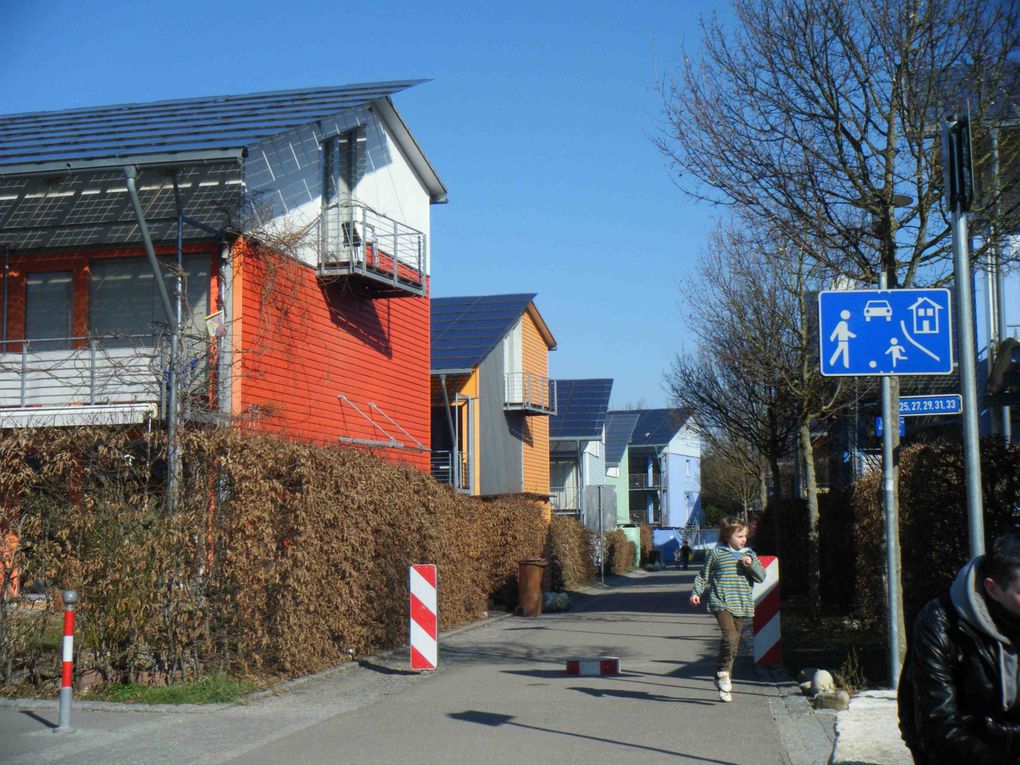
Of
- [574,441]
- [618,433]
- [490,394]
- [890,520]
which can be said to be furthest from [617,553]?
[890,520]

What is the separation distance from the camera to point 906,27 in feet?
35.4

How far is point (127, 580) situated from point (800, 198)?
738 cm

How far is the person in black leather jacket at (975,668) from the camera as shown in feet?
11.9

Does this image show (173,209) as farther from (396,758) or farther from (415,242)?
(396,758)

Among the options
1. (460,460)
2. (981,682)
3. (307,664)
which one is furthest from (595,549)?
(981,682)

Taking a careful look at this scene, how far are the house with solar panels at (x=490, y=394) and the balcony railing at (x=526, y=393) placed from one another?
0.11 ft

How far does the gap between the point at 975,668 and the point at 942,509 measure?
699cm

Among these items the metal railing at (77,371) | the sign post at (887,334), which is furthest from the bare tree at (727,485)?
the sign post at (887,334)

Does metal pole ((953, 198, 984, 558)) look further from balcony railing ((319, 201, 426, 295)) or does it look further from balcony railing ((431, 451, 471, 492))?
balcony railing ((431, 451, 471, 492))

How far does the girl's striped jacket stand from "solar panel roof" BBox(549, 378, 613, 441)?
3992cm

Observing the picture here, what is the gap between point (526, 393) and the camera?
40.5m

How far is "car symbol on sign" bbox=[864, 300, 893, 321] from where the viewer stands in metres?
9.12

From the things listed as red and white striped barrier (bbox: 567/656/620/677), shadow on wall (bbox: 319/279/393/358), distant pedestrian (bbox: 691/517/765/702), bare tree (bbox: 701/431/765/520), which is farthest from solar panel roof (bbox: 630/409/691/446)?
distant pedestrian (bbox: 691/517/765/702)

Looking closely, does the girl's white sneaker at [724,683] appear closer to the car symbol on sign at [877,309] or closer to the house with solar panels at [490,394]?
the car symbol on sign at [877,309]
